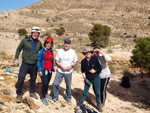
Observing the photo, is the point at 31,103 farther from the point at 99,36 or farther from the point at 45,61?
the point at 99,36

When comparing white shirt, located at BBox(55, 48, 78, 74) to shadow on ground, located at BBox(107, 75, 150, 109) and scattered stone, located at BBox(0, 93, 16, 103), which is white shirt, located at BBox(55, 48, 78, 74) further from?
shadow on ground, located at BBox(107, 75, 150, 109)

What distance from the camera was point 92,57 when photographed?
325cm

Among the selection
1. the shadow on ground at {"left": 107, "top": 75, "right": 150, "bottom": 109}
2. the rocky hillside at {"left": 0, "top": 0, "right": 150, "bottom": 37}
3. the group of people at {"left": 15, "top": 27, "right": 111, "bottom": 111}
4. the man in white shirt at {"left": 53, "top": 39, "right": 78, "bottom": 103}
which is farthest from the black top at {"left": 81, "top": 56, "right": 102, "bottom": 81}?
the rocky hillside at {"left": 0, "top": 0, "right": 150, "bottom": 37}

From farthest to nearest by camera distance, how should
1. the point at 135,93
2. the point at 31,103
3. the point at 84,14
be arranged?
the point at 84,14 → the point at 135,93 → the point at 31,103

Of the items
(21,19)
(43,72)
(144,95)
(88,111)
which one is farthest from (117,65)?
(21,19)

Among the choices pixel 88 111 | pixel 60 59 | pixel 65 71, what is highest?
pixel 60 59

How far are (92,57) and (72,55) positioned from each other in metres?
0.51

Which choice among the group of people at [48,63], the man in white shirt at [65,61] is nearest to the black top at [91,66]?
the group of people at [48,63]

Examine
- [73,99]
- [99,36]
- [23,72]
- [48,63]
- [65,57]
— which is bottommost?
Result: [73,99]

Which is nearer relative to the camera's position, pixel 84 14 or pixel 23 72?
pixel 23 72

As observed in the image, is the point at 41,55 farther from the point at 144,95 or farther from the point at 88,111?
the point at 144,95

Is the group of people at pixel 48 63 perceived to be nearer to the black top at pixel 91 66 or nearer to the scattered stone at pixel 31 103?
the black top at pixel 91 66

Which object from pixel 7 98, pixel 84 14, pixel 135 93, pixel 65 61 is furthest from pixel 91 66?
pixel 84 14

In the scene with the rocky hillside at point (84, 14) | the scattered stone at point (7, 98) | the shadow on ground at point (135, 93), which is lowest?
the shadow on ground at point (135, 93)
